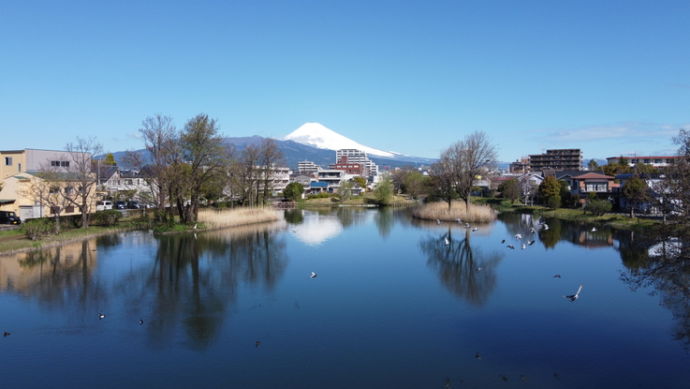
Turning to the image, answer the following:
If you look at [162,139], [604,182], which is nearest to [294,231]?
[162,139]

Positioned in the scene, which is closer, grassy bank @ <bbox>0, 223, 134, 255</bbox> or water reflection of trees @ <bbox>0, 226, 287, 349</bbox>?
water reflection of trees @ <bbox>0, 226, 287, 349</bbox>

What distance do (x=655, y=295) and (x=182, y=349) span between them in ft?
40.2

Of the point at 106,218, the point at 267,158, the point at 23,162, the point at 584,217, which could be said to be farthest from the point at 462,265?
the point at 23,162

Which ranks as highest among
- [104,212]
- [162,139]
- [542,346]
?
[162,139]

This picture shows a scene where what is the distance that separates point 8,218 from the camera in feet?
77.8

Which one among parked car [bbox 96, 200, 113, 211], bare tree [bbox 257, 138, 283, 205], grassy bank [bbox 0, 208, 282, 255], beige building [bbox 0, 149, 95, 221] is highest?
bare tree [bbox 257, 138, 283, 205]

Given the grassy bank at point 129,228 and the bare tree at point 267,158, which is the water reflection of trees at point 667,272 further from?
the bare tree at point 267,158

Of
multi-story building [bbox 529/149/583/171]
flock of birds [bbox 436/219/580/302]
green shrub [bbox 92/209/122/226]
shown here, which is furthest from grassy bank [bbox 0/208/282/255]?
multi-story building [bbox 529/149/583/171]

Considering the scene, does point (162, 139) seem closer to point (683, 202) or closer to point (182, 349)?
point (182, 349)

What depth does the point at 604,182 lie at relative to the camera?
1529 inches

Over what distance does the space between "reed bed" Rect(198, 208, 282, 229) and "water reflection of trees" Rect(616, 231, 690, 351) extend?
2031 cm

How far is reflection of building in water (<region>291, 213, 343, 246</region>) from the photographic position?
23.8 m

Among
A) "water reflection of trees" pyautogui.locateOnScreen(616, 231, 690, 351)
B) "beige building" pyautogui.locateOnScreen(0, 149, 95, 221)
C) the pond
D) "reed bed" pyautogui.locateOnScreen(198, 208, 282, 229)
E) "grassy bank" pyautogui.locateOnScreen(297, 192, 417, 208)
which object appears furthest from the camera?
"grassy bank" pyautogui.locateOnScreen(297, 192, 417, 208)

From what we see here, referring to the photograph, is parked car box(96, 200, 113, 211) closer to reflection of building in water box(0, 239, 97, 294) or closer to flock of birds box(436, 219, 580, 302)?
reflection of building in water box(0, 239, 97, 294)
